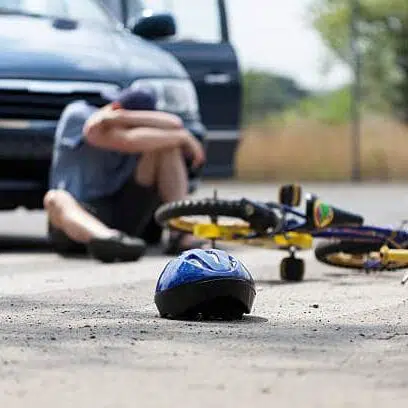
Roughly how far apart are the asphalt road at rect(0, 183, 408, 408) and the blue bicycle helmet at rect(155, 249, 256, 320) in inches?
3.4

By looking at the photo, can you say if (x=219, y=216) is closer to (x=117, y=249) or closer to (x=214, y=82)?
(x=117, y=249)

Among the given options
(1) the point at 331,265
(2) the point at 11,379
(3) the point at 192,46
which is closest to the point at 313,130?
(3) the point at 192,46

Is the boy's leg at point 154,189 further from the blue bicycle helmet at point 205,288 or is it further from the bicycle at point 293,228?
the blue bicycle helmet at point 205,288

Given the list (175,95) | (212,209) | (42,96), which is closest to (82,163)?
(42,96)

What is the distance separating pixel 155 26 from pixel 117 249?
2.50 metres

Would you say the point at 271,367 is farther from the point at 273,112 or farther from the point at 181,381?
the point at 273,112

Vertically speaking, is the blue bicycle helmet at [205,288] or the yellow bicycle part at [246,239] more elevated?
the blue bicycle helmet at [205,288]

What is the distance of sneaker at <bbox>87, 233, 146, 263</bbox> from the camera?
1084 cm

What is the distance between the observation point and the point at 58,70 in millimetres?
11977

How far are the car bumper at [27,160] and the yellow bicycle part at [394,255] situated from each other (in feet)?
11.8

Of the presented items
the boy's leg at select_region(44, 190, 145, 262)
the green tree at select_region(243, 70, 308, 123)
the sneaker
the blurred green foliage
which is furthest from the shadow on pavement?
the blurred green foliage

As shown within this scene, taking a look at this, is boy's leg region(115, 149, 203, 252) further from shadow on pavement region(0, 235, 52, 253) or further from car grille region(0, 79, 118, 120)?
shadow on pavement region(0, 235, 52, 253)

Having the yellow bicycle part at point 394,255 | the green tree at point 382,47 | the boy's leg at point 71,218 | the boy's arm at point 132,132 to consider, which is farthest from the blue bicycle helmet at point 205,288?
the green tree at point 382,47

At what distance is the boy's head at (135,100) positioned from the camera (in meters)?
11.6
